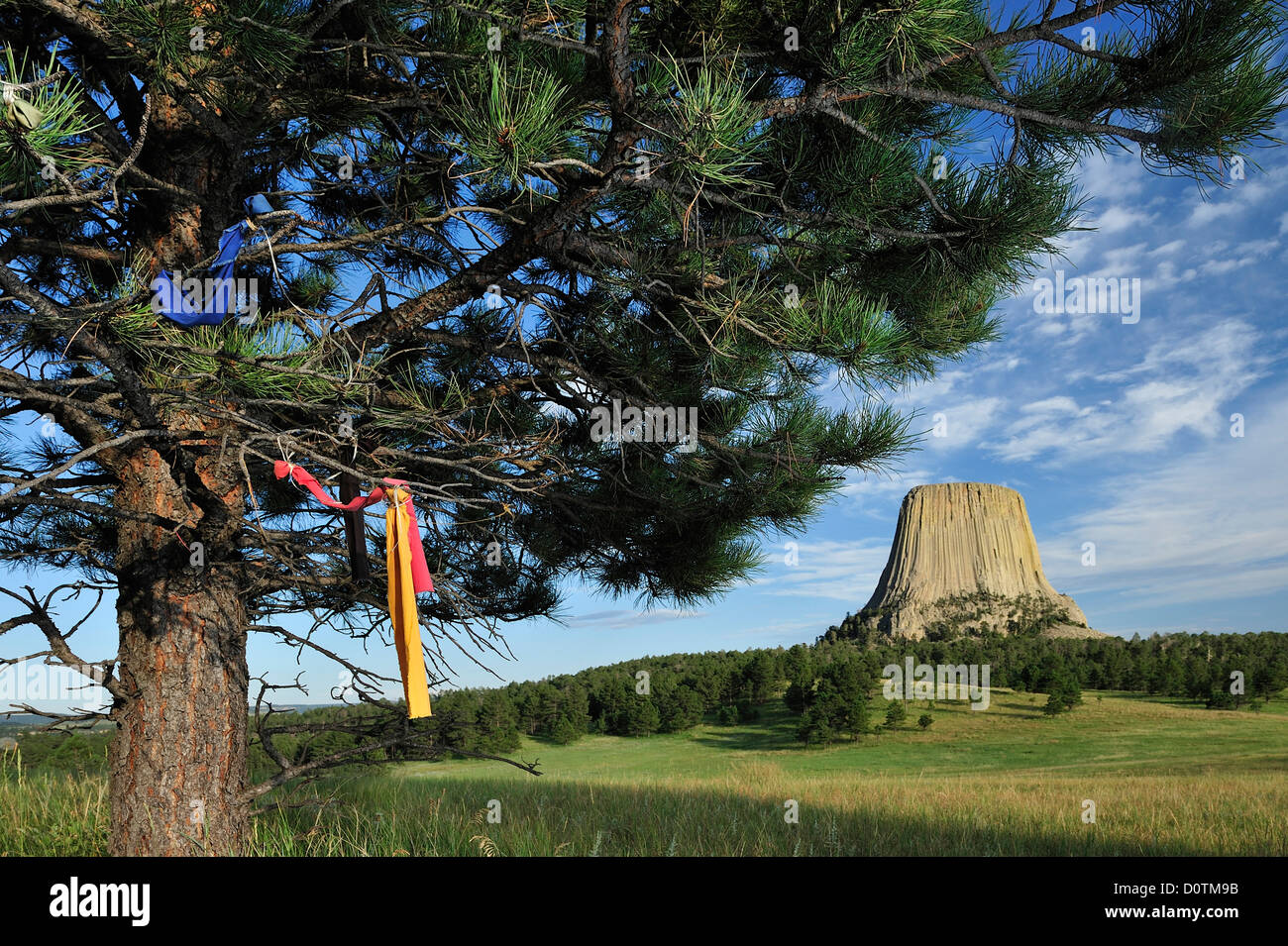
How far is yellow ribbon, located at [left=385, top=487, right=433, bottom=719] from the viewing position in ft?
7.97

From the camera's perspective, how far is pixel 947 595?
92.0 feet

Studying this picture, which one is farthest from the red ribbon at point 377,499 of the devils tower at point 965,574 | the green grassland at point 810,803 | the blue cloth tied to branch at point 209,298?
the devils tower at point 965,574

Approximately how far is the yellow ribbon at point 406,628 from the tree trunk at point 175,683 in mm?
1515

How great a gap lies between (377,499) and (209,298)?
1.19 meters

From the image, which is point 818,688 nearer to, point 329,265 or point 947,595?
point 329,265

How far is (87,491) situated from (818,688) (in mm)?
12277

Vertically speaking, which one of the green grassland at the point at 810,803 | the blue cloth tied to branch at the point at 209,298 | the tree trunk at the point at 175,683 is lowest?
the green grassland at the point at 810,803

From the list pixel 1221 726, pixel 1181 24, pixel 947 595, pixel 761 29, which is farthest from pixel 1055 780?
pixel 947 595

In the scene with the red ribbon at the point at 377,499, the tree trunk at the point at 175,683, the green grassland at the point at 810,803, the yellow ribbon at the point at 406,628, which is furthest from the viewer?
the green grassland at the point at 810,803

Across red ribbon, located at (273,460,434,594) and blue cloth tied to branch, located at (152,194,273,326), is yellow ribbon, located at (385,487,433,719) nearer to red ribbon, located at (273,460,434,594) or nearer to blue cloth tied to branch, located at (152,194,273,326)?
red ribbon, located at (273,460,434,594)

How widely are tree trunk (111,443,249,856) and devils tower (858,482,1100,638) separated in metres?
25.4

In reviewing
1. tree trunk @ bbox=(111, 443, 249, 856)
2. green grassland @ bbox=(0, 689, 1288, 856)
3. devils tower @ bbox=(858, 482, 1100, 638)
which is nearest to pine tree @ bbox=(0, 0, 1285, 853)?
tree trunk @ bbox=(111, 443, 249, 856)

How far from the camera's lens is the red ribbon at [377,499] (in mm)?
2543

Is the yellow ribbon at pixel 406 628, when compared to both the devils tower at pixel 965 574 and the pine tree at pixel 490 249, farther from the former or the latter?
the devils tower at pixel 965 574
